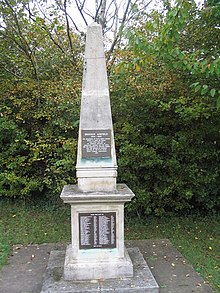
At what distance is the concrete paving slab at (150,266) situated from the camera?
4.30 meters

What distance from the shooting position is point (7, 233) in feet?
22.4

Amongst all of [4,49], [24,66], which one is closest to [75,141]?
[24,66]

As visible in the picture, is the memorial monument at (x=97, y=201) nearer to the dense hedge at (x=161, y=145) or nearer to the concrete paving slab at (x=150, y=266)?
the concrete paving slab at (x=150, y=266)

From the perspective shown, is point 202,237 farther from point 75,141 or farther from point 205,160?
point 75,141

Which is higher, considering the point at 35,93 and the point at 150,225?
the point at 35,93

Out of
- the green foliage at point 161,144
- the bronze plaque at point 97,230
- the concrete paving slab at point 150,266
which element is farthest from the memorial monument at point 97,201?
the green foliage at point 161,144

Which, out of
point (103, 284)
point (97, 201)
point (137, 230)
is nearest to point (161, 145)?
point (137, 230)

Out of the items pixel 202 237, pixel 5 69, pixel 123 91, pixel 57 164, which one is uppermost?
pixel 5 69

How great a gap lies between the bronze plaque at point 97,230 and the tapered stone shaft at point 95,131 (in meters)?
0.34

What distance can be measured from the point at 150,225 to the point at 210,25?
13.7 feet

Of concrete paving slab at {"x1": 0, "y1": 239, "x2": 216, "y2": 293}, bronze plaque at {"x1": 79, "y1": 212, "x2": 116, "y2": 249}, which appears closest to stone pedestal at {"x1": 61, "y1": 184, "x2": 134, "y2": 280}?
bronze plaque at {"x1": 79, "y1": 212, "x2": 116, "y2": 249}

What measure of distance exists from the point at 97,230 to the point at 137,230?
2.95 meters

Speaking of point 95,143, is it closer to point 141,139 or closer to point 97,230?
point 97,230

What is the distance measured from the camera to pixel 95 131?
441 cm
